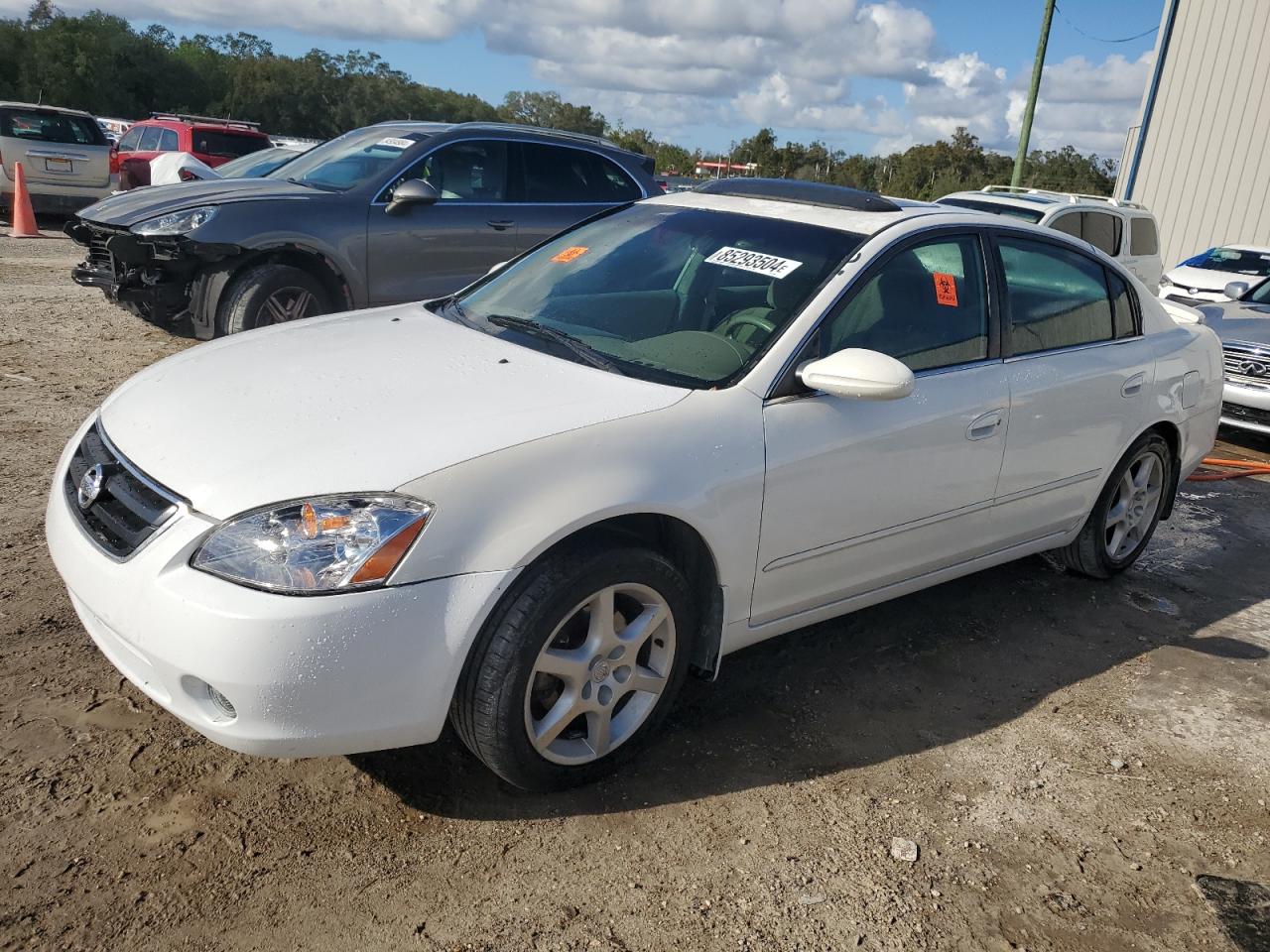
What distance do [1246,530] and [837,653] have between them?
339 centimetres

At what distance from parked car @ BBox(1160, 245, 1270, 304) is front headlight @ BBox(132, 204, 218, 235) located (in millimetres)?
9996

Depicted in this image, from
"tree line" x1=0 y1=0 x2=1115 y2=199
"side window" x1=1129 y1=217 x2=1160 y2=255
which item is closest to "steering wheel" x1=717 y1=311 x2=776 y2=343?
"side window" x1=1129 y1=217 x2=1160 y2=255

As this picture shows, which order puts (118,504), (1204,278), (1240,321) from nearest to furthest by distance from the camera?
(118,504) → (1240,321) → (1204,278)

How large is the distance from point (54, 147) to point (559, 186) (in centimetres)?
1016

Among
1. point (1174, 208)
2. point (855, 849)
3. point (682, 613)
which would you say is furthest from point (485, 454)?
point (1174, 208)

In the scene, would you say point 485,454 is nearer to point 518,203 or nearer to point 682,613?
point 682,613

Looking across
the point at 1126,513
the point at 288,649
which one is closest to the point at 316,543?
the point at 288,649

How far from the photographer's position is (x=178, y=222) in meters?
6.55

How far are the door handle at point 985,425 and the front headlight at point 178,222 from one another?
4909mm

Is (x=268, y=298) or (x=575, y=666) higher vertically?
(x=268, y=298)

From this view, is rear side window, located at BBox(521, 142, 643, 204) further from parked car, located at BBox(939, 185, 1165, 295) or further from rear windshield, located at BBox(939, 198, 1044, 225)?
parked car, located at BBox(939, 185, 1165, 295)

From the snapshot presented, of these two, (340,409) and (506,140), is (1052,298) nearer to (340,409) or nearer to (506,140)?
(340,409)

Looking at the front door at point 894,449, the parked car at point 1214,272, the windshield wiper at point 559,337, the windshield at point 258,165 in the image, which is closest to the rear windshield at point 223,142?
the windshield at point 258,165

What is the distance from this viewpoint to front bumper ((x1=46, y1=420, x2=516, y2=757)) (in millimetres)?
2410
